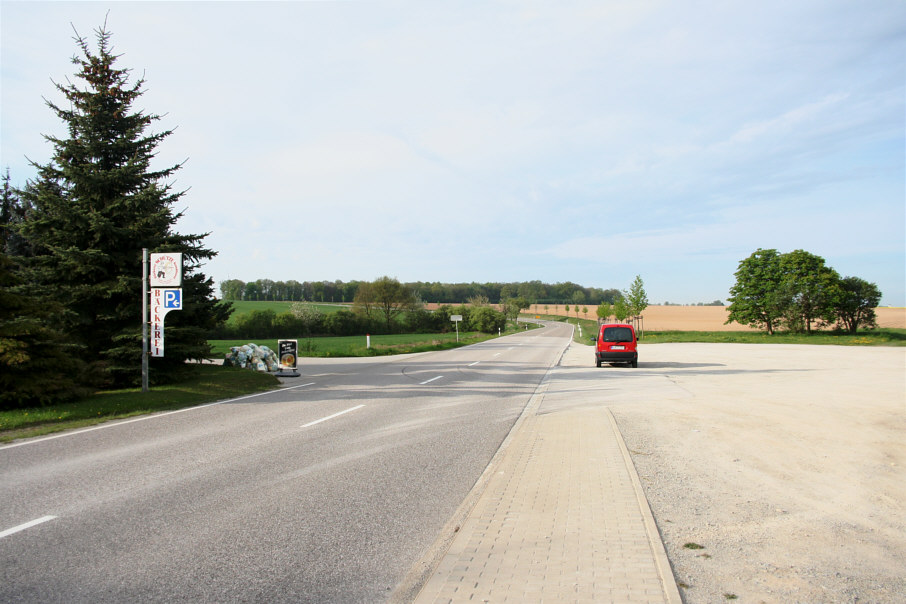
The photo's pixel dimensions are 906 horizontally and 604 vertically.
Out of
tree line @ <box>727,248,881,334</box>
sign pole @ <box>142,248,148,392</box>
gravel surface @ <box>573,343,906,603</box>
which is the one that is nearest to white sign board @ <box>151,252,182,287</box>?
sign pole @ <box>142,248,148,392</box>

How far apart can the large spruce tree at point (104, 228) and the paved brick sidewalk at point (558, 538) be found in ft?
39.8

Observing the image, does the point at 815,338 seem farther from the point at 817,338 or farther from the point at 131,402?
the point at 131,402

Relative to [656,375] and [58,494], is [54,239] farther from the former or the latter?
[656,375]

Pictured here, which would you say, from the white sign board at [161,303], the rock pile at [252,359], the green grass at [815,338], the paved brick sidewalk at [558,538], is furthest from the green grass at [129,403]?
the green grass at [815,338]

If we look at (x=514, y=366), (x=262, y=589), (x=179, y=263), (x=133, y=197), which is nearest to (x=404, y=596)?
(x=262, y=589)

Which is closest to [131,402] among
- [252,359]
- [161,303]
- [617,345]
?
[161,303]

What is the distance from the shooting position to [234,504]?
530 centimetres

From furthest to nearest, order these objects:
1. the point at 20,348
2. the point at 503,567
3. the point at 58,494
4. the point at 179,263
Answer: the point at 179,263
the point at 20,348
the point at 58,494
the point at 503,567

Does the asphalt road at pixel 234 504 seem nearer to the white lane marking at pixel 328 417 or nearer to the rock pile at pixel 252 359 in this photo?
the white lane marking at pixel 328 417

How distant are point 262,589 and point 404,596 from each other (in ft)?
3.05

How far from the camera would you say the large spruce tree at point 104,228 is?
14.7 m

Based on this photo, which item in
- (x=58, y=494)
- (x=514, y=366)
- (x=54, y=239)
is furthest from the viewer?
(x=514, y=366)

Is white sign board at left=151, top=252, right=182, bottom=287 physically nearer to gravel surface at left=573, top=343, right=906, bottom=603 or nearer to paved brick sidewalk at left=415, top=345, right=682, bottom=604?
paved brick sidewalk at left=415, top=345, right=682, bottom=604

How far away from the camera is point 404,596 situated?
3477 mm
